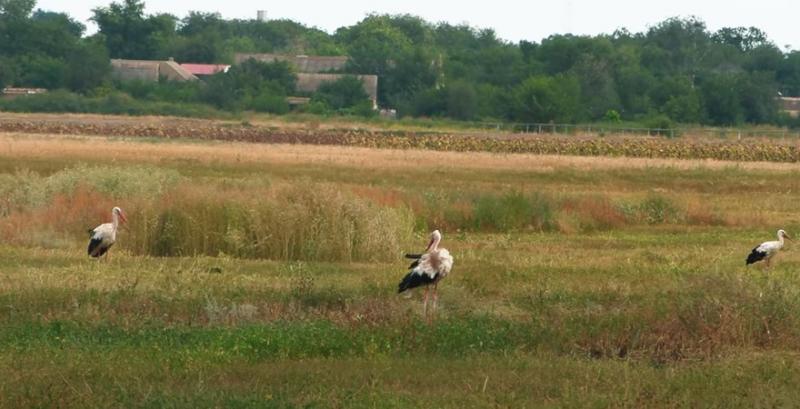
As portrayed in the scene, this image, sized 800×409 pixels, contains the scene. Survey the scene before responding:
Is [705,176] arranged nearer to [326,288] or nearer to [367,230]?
[367,230]

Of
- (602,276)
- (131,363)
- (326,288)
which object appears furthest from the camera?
(602,276)

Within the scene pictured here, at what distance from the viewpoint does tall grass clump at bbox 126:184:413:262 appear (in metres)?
23.2

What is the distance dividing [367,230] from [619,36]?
132078 millimetres

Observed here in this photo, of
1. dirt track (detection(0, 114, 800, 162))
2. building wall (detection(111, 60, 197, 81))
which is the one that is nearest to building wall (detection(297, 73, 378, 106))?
building wall (detection(111, 60, 197, 81))

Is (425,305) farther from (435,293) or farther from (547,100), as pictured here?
(547,100)

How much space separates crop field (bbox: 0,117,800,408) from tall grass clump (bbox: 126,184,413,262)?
34 millimetres

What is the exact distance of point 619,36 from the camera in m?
152

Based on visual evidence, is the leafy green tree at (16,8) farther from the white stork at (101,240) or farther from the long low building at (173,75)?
the white stork at (101,240)

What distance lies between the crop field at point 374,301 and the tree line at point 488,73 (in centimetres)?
6650

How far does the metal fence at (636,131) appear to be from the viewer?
8944 cm

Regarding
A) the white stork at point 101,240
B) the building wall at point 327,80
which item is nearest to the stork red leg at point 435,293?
the white stork at point 101,240

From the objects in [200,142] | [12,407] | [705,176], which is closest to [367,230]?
[12,407]

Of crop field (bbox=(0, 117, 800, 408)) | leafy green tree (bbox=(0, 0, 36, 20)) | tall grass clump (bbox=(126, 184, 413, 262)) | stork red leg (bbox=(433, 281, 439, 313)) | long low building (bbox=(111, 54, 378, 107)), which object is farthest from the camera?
leafy green tree (bbox=(0, 0, 36, 20))

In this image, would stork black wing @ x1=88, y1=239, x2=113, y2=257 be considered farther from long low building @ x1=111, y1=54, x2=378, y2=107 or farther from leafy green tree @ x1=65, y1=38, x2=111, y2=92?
long low building @ x1=111, y1=54, x2=378, y2=107
